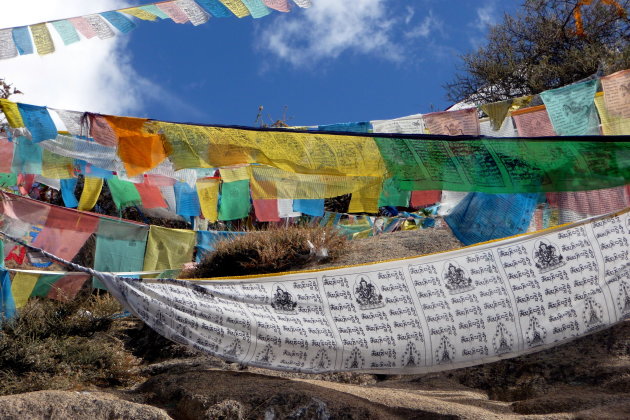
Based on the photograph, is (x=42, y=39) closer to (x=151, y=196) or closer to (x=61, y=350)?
(x=151, y=196)

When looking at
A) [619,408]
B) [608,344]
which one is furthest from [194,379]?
[608,344]

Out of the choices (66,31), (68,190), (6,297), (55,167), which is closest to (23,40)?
(66,31)

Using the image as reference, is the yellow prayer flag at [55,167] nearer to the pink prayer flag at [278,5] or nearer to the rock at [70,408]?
the pink prayer flag at [278,5]

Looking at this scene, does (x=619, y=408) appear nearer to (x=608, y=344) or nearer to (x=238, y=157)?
(x=608, y=344)

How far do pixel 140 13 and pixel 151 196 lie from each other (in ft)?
12.7

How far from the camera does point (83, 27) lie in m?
9.38

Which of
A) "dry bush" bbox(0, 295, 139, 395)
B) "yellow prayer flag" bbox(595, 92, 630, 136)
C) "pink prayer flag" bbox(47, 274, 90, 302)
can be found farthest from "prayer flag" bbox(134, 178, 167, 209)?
"yellow prayer flag" bbox(595, 92, 630, 136)

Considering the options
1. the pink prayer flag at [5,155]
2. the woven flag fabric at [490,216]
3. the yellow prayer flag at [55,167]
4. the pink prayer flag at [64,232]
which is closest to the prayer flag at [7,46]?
the yellow prayer flag at [55,167]

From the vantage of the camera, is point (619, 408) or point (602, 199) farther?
point (602, 199)

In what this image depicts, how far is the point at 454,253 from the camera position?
5.93 m

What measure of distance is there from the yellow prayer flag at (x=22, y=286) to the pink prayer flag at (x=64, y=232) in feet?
6.78

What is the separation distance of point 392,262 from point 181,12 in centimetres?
598

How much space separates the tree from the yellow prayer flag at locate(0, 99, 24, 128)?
13120 millimetres

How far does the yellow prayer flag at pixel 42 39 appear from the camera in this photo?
8.98 m
